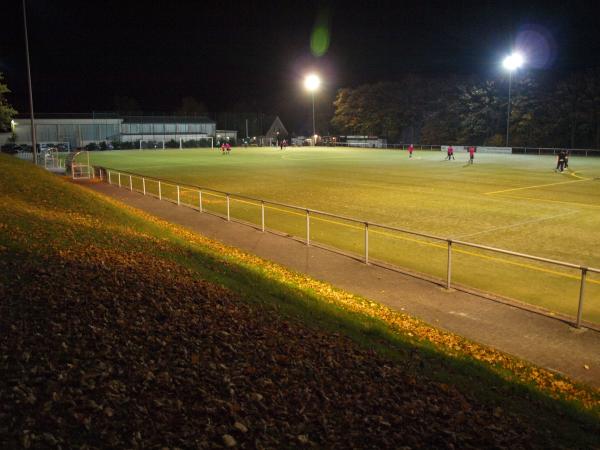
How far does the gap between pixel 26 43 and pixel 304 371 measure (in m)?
33.3

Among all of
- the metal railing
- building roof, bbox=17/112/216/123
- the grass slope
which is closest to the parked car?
building roof, bbox=17/112/216/123

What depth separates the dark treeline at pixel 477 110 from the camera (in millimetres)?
73500

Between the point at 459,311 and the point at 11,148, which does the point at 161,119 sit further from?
the point at 459,311

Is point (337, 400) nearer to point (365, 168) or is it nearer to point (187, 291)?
point (187, 291)

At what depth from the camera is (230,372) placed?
19.3 feet

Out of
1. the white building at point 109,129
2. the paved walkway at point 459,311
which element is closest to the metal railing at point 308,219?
the paved walkway at point 459,311

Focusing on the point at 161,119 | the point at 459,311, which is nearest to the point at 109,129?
the point at 161,119

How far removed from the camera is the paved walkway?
8.09 m

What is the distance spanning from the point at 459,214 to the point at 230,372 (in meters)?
17.4

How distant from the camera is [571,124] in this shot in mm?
73562

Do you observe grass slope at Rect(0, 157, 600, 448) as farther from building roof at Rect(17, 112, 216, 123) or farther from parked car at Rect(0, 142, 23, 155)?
building roof at Rect(17, 112, 216, 123)

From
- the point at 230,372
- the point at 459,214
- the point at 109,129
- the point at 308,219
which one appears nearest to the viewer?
the point at 230,372

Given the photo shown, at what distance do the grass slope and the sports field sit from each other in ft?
14.8

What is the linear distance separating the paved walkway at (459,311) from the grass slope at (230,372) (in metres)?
0.56
